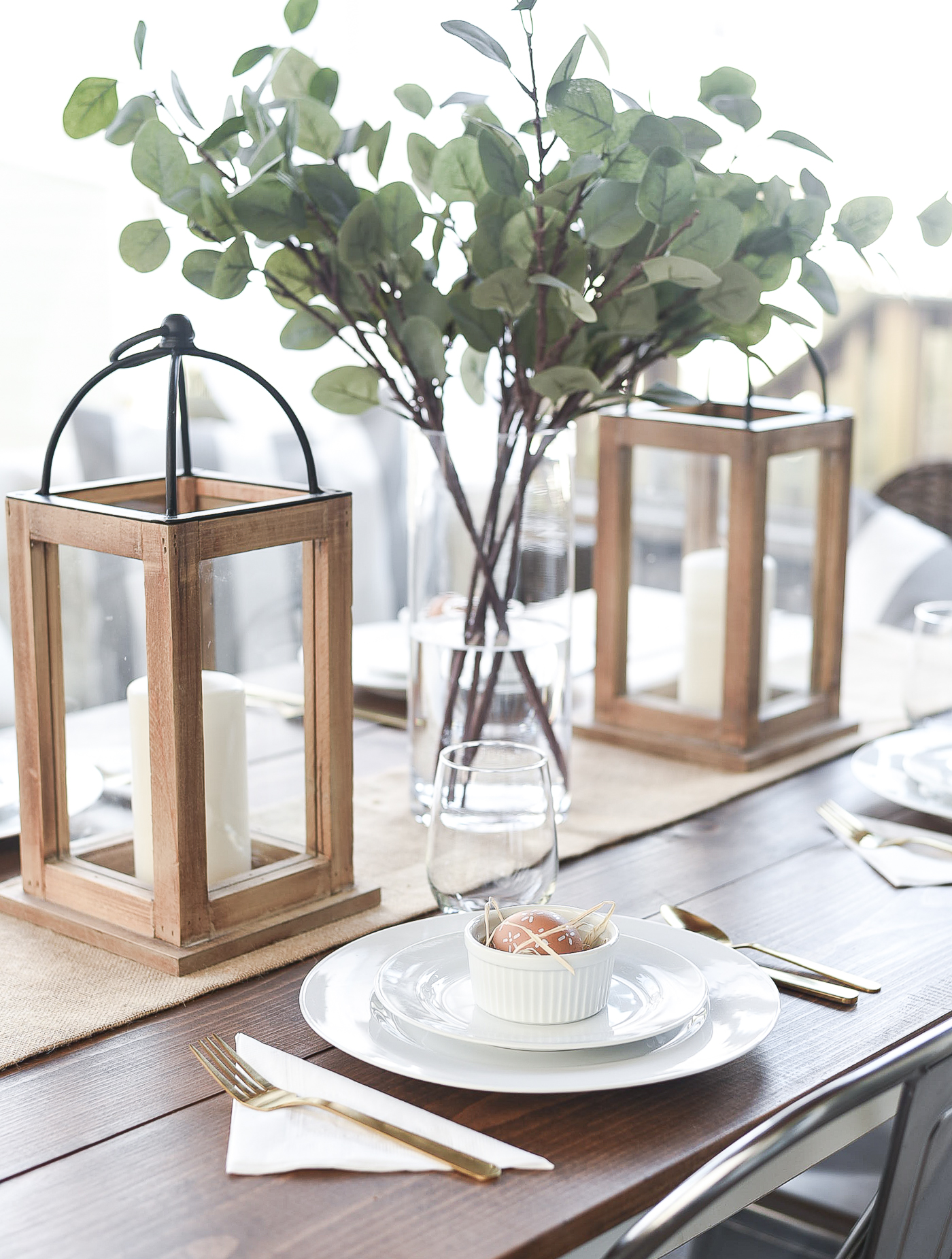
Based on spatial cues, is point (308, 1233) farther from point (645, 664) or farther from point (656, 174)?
point (645, 664)

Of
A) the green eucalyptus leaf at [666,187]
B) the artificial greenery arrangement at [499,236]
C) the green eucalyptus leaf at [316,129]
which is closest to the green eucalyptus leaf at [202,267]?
the artificial greenery arrangement at [499,236]

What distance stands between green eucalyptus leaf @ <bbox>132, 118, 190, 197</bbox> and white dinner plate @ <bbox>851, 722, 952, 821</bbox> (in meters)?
0.76

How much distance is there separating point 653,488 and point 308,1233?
90 centimetres

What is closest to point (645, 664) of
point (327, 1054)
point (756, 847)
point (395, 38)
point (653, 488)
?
point (653, 488)

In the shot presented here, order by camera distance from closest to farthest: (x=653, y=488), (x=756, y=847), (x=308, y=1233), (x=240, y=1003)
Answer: (x=308, y=1233)
(x=240, y=1003)
(x=756, y=847)
(x=653, y=488)

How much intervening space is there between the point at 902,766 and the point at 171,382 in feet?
2.53

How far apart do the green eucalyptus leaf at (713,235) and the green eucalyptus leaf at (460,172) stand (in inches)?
6.3

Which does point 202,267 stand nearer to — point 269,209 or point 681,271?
point 269,209

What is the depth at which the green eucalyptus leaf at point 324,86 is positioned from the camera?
1.06 metres

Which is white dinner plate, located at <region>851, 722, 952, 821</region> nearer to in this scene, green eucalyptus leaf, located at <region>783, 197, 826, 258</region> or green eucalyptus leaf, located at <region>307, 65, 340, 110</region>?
green eucalyptus leaf, located at <region>783, 197, 826, 258</region>

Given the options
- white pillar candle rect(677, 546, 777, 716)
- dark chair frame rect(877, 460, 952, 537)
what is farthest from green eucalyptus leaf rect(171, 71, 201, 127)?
dark chair frame rect(877, 460, 952, 537)

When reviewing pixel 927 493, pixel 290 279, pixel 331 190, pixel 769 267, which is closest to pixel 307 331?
pixel 290 279

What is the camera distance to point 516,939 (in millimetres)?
761

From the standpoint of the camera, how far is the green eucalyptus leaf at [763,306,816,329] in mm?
1104
